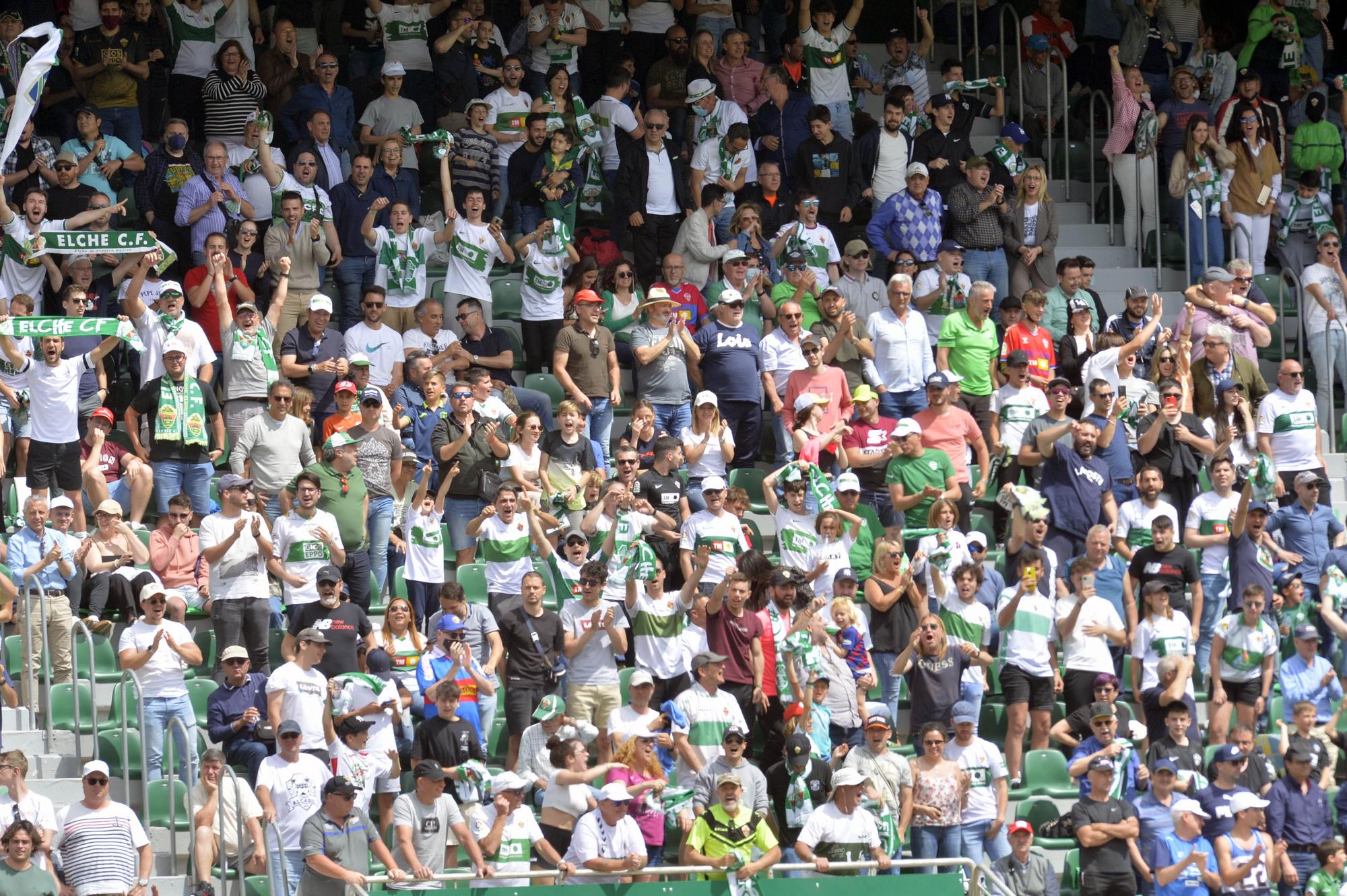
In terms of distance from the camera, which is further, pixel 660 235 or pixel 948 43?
pixel 948 43

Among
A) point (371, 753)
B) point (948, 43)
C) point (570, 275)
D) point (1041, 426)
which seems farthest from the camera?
point (948, 43)

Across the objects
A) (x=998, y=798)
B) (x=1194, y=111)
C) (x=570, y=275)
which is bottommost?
(x=998, y=798)

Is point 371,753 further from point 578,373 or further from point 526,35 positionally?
point 526,35

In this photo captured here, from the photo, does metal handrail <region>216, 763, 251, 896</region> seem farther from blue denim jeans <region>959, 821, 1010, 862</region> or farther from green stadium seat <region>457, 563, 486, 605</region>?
blue denim jeans <region>959, 821, 1010, 862</region>

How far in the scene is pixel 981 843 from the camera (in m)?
14.2

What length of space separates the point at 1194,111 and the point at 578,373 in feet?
22.5

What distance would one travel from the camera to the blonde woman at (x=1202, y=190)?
765 inches

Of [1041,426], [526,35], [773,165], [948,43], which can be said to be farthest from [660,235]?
[948,43]

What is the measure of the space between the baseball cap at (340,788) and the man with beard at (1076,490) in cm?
569

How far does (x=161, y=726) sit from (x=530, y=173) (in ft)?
20.3

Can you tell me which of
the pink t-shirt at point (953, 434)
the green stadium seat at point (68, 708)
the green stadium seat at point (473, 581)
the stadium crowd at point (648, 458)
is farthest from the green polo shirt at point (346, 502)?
the pink t-shirt at point (953, 434)

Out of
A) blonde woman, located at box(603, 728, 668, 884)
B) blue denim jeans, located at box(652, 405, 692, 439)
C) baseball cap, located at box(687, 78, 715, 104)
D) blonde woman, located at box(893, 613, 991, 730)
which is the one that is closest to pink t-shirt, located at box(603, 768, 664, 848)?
blonde woman, located at box(603, 728, 668, 884)

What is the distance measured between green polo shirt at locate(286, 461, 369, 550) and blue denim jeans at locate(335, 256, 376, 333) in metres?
2.76

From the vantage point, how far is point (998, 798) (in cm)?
1419
